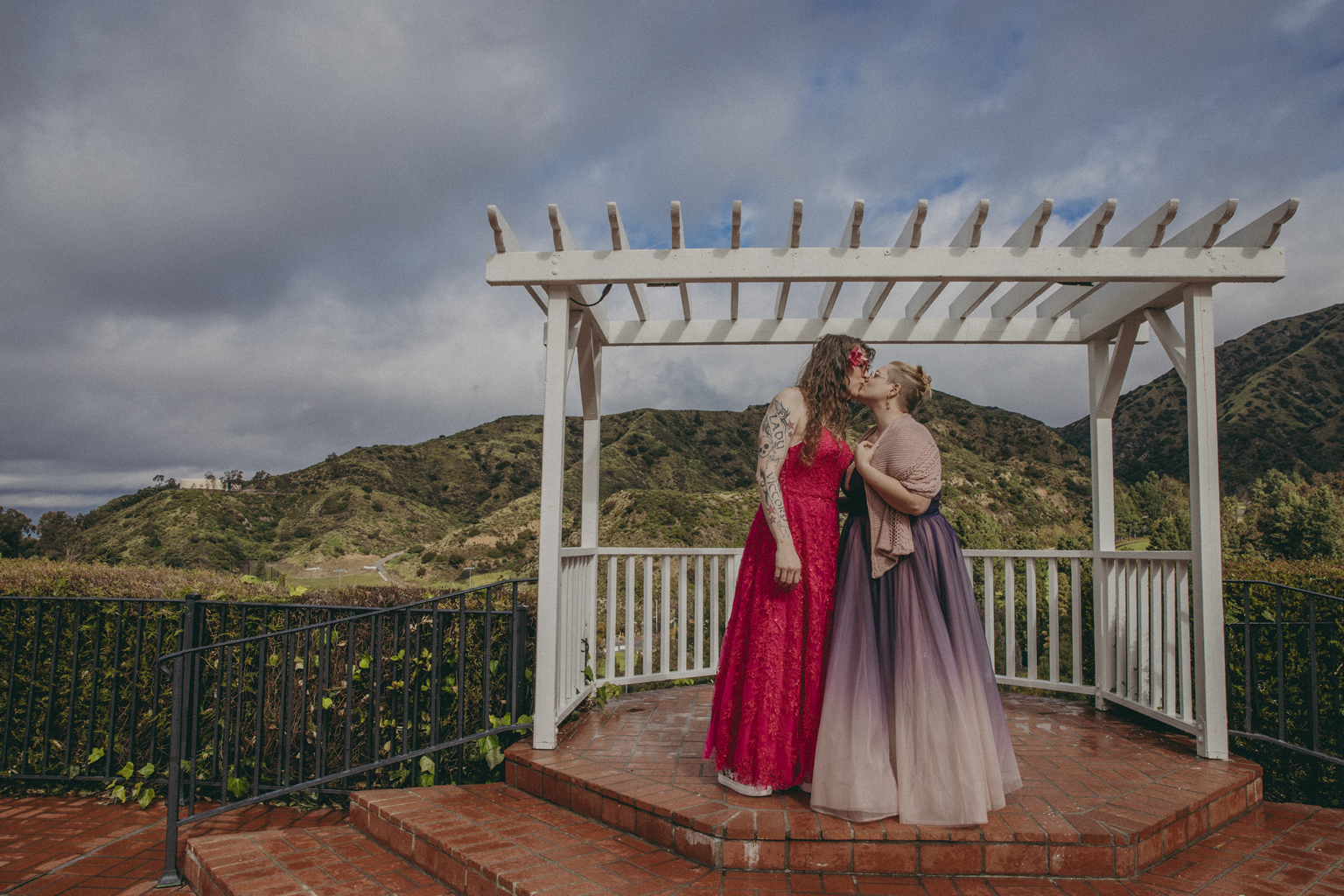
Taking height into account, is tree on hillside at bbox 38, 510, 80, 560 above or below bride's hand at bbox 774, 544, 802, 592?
below

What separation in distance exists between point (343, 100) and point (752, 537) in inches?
179

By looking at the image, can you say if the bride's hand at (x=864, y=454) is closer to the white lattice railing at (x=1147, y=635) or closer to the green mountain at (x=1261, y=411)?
the white lattice railing at (x=1147, y=635)

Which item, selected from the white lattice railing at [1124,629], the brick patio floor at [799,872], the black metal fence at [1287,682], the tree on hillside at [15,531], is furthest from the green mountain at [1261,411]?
the tree on hillside at [15,531]

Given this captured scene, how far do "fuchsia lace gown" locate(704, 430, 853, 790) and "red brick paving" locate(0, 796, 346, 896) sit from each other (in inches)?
88.6

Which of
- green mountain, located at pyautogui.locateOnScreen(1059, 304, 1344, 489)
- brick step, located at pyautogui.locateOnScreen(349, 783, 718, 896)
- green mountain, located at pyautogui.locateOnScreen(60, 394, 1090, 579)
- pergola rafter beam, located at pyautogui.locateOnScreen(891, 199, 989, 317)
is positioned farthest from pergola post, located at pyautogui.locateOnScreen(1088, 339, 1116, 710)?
green mountain, located at pyautogui.locateOnScreen(1059, 304, 1344, 489)

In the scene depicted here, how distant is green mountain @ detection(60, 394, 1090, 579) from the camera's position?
64.1ft

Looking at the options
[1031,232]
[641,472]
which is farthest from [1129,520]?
[641,472]

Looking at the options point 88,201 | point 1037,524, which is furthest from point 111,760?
point 1037,524

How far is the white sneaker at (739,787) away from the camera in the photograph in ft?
8.30

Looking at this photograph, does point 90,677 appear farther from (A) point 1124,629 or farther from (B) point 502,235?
(A) point 1124,629

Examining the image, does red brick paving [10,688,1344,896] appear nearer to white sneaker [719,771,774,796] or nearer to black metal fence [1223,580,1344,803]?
white sneaker [719,771,774,796]

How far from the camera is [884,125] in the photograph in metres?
4.58

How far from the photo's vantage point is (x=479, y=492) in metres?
26.2

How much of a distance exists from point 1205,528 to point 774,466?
2.34 meters
